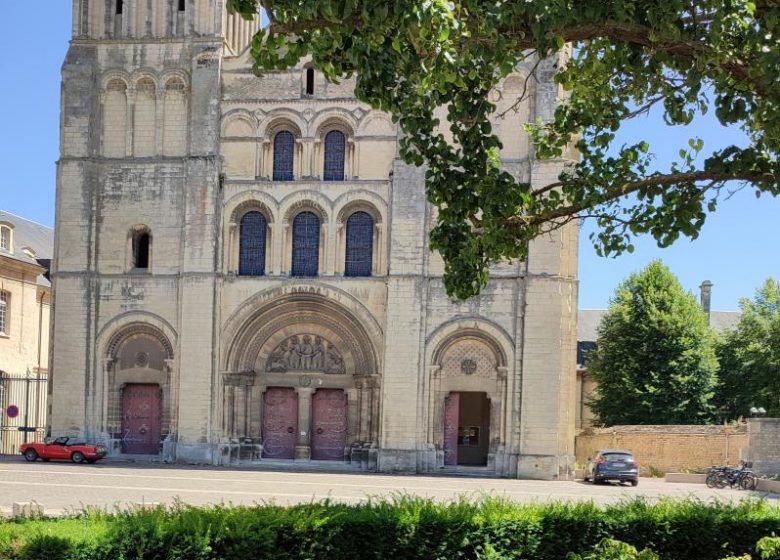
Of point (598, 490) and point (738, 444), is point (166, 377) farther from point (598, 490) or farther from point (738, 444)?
point (738, 444)

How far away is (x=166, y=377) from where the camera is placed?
34.5 m

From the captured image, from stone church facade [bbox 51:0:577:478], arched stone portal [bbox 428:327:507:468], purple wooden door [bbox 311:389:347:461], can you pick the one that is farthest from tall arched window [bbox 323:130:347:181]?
purple wooden door [bbox 311:389:347:461]

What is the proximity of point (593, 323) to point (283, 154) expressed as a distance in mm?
35827

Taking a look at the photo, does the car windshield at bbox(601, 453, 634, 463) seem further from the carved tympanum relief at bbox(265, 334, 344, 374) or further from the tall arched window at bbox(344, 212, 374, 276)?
the tall arched window at bbox(344, 212, 374, 276)

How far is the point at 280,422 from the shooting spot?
34.6 m

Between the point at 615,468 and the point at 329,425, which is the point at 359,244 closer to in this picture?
the point at 329,425

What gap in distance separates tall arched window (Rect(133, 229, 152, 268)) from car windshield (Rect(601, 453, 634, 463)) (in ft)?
52.8

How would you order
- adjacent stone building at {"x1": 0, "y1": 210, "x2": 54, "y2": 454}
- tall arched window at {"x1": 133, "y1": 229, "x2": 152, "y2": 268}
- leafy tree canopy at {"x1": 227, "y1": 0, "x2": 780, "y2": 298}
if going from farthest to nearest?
adjacent stone building at {"x1": 0, "y1": 210, "x2": 54, "y2": 454} → tall arched window at {"x1": 133, "y1": 229, "x2": 152, "y2": 268} → leafy tree canopy at {"x1": 227, "y1": 0, "x2": 780, "y2": 298}

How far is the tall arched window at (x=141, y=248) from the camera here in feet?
115

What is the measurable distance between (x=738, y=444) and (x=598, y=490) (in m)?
11.1

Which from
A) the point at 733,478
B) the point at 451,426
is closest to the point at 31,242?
the point at 451,426

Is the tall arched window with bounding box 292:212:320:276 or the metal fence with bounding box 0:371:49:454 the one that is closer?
the tall arched window with bounding box 292:212:320:276

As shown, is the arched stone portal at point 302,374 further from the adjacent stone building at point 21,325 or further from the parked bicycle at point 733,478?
the adjacent stone building at point 21,325

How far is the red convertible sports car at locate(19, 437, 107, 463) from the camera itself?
3288 centimetres
